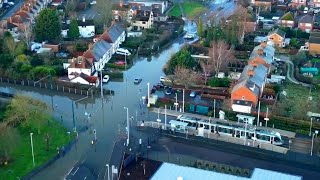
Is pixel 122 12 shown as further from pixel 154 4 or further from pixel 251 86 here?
pixel 251 86

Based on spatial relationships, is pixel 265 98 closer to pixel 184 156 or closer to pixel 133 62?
pixel 184 156

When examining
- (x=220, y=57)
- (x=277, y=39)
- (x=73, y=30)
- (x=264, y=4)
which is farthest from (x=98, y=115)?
(x=264, y=4)

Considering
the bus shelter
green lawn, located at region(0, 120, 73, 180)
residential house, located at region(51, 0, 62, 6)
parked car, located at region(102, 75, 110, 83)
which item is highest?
residential house, located at region(51, 0, 62, 6)

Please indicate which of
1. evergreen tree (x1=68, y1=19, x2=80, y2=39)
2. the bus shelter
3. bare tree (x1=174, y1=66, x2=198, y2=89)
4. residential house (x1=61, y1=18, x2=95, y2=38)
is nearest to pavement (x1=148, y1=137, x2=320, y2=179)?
the bus shelter

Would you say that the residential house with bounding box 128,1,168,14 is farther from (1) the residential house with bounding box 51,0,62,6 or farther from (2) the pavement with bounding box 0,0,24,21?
(2) the pavement with bounding box 0,0,24,21

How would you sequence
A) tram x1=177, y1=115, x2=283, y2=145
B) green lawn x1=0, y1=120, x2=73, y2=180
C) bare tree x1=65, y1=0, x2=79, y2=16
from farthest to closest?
bare tree x1=65, y1=0, x2=79, y2=16, tram x1=177, y1=115, x2=283, y2=145, green lawn x1=0, y1=120, x2=73, y2=180

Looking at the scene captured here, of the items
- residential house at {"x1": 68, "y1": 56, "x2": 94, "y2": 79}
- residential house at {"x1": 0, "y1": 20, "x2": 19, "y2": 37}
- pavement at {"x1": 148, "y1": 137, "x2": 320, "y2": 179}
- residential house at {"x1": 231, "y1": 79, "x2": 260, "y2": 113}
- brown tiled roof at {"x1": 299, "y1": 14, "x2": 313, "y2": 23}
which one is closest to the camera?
pavement at {"x1": 148, "y1": 137, "x2": 320, "y2": 179}
